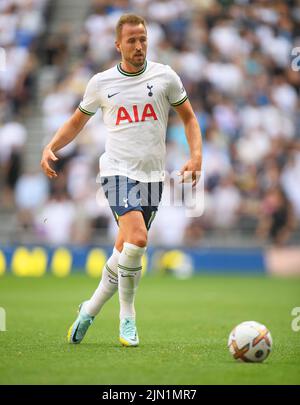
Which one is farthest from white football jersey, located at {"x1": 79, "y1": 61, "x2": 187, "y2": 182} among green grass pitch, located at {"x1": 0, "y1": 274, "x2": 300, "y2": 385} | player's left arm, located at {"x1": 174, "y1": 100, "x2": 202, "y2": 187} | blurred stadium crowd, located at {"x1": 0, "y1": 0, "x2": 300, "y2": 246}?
blurred stadium crowd, located at {"x1": 0, "y1": 0, "x2": 300, "y2": 246}

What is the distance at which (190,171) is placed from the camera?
761cm

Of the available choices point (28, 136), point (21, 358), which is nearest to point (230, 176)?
point (28, 136)

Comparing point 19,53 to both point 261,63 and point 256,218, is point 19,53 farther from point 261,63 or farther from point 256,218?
point 256,218

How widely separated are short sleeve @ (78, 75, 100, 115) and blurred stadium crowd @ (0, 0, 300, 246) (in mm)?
10783

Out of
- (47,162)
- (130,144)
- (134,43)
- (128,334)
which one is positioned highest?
(134,43)

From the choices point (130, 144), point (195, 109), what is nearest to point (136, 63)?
point (130, 144)

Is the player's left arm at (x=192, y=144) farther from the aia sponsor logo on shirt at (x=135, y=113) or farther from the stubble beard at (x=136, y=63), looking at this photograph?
the stubble beard at (x=136, y=63)

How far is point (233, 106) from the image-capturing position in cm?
2041

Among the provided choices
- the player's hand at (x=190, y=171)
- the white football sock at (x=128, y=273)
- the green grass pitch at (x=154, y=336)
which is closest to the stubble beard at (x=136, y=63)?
the player's hand at (x=190, y=171)

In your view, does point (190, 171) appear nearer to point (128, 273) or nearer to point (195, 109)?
point (128, 273)

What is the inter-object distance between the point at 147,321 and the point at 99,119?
10905 millimetres

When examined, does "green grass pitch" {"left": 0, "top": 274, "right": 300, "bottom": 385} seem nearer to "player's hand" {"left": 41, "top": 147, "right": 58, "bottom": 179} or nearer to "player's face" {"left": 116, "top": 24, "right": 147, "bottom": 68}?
"player's hand" {"left": 41, "top": 147, "right": 58, "bottom": 179}

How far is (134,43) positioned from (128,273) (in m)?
1.94
